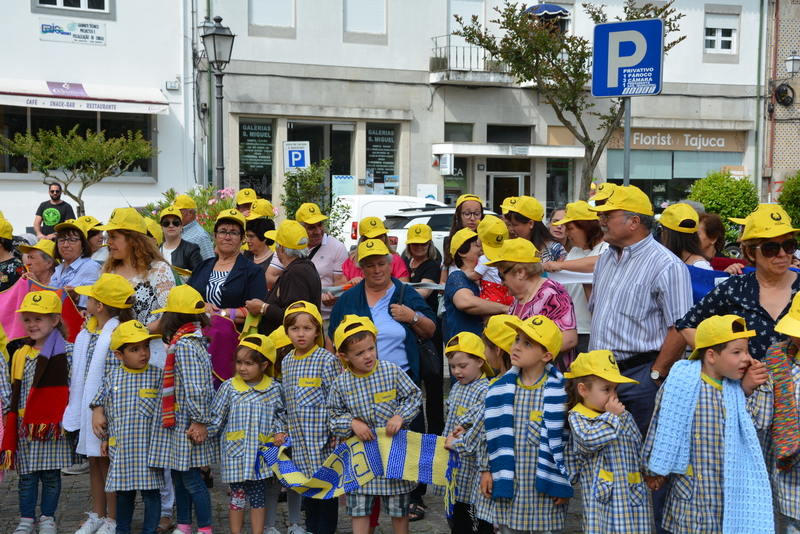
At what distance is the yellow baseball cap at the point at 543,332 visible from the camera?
4.30m

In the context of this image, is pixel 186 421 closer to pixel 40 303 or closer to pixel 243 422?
pixel 243 422

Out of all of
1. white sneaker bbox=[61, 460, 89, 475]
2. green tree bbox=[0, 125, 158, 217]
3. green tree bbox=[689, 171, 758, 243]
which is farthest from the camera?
green tree bbox=[0, 125, 158, 217]

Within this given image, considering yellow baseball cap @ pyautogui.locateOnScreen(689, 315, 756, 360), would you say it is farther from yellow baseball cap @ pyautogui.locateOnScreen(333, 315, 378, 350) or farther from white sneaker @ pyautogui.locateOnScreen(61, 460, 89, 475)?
white sneaker @ pyautogui.locateOnScreen(61, 460, 89, 475)

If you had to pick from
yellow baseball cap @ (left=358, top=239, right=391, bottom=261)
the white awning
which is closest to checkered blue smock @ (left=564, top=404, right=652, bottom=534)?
yellow baseball cap @ (left=358, top=239, right=391, bottom=261)

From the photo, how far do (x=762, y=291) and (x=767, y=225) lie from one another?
0.34 meters

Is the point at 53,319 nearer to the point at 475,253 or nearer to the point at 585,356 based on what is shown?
the point at 475,253

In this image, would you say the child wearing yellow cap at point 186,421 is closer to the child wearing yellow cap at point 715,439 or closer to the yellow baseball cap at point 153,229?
the yellow baseball cap at point 153,229

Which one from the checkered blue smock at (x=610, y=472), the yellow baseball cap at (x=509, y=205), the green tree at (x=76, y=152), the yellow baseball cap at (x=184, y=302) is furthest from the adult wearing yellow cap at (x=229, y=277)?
the green tree at (x=76, y=152)

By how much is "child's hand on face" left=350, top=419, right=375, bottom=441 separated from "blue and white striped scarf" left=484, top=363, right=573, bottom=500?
0.83m

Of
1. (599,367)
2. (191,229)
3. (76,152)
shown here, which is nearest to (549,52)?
(76,152)

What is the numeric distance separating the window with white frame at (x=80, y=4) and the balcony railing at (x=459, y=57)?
368 inches

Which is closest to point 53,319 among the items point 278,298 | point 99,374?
point 99,374

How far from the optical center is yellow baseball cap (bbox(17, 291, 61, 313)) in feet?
18.2

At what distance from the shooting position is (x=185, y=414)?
5285 mm
